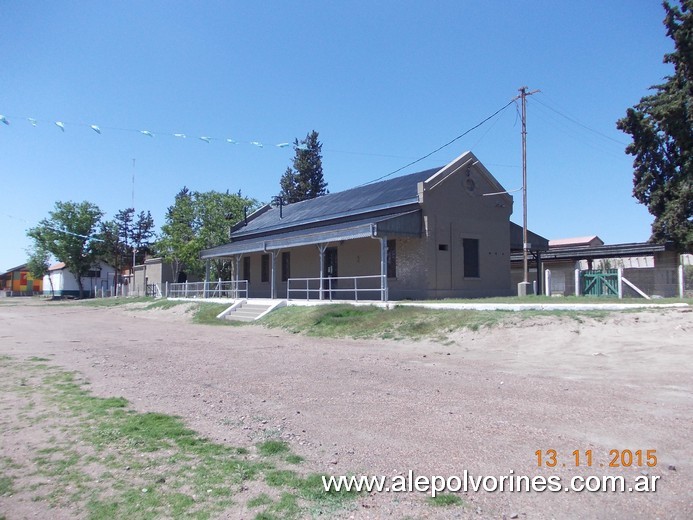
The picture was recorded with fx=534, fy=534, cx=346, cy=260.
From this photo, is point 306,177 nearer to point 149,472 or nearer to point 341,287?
point 341,287

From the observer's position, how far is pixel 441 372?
391 inches

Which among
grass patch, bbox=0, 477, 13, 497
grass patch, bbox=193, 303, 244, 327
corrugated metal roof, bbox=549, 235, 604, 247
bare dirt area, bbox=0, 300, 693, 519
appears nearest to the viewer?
bare dirt area, bbox=0, 300, 693, 519

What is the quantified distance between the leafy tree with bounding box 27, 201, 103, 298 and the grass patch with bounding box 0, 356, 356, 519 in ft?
211

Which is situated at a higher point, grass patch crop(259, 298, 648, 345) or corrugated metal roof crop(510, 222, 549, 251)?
corrugated metal roof crop(510, 222, 549, 251)

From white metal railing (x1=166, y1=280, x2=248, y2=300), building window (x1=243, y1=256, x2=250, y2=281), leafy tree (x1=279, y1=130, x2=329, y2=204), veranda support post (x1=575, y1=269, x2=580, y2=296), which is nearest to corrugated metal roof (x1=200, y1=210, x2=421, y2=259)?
building window (x1=243, y1=256, x2=250, y2=281)

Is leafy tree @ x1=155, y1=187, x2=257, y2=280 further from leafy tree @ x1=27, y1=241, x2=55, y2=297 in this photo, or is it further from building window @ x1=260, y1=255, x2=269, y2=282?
leafy tree @ x1=27, y1=241, x2=55, y2=297

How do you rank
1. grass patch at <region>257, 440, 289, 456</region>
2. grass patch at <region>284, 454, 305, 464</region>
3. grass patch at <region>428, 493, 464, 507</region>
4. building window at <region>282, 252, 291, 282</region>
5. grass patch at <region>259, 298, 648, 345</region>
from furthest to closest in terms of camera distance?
building window at <region>282, 252, 291, 282</region>, grass patch at <region>259, 298, 648, 345</region>, grass patch at <region>257, 440, 289, 456</region>, grass patch at <region>284, 454, 305, 464</region>, grass patch at <region>428, 493, 464, 507</region>

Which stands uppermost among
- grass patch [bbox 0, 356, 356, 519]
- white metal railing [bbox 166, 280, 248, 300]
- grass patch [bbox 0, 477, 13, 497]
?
white metal railing [bbox 166, 280, 248, 300]

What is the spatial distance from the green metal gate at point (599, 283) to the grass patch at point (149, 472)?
846 inches

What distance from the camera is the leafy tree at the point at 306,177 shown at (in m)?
66.4

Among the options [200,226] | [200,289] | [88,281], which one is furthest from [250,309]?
[88,281]

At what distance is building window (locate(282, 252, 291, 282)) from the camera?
30562 millimetres

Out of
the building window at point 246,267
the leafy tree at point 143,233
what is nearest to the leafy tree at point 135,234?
the leafy tree at point 143,233

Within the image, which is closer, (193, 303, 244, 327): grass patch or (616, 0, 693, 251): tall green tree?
(193, 303, 244, 327): grass patch
